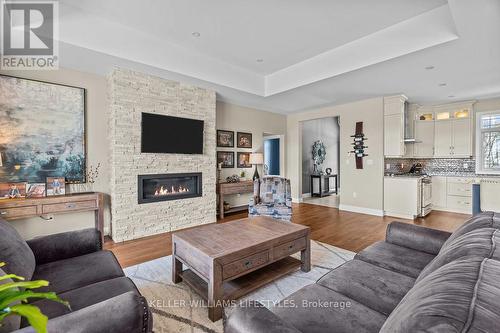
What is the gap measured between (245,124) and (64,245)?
482 cm

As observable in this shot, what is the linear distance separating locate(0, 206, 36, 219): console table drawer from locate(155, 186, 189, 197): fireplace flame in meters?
1.64

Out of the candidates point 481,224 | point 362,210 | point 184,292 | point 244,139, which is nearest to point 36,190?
point 184,292

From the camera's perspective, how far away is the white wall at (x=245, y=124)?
5.75m

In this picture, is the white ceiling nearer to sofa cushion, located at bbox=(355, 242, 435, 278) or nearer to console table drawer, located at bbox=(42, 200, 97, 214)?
console table drawer, located at bbox=(42, 200, 97, 214)

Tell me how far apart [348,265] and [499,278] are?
3.62 ft

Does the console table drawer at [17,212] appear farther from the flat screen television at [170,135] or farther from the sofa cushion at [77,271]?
the sofa cushion at [77,271]

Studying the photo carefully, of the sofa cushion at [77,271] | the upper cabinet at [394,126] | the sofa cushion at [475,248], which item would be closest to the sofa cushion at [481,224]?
the sofa cushion at [475,248]

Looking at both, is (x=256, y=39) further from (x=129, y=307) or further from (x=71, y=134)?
(x=129, y=307)

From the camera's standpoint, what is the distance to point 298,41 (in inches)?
141

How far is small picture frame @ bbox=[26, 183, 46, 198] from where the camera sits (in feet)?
10.6

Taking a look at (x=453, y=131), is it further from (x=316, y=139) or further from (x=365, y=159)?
(x=316, y=139)

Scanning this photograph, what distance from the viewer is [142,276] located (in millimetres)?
2568

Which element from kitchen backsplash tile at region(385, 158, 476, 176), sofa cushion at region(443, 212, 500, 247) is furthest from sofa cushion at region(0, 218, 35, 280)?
kitchen backsplash tile at region(385, 158, 476, 176)

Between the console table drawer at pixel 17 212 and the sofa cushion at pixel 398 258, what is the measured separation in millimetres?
3856
